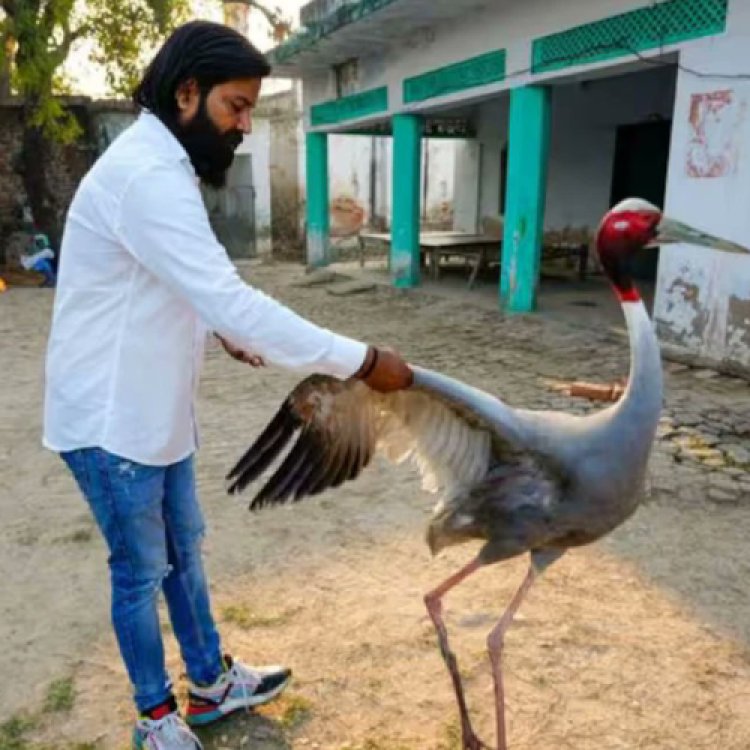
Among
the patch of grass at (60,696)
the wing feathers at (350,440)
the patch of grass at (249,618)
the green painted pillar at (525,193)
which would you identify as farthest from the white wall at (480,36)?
the patch of grass at (60,696)

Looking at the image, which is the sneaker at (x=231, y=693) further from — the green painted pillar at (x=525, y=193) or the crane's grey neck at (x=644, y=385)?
the green painted pillar at (x=525, y=193)

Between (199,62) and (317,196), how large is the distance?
39.6 feet

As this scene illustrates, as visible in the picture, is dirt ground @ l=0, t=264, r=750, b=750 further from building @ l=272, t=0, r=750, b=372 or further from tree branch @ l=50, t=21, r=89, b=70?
tree branch @ l=50, t=21, r=89, b=70

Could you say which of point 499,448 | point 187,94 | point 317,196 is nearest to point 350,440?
point 499,448

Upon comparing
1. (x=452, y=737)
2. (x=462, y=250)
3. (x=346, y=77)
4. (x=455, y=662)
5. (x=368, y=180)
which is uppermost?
(x=346, y=77)

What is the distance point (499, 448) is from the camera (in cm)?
205

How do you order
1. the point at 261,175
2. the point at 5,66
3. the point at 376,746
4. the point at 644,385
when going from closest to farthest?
the point at 644,385, the point at 376,746, the point at 5,66, the point at 261,175

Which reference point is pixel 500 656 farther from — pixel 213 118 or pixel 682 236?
pixel 213 118

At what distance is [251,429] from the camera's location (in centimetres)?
499

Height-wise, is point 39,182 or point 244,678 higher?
point 39,182

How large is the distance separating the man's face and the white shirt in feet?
0.19

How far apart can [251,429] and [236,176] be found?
483 inches

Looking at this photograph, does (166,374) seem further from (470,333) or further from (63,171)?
(63,171)

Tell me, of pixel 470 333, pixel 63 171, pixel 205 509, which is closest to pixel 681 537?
pixel 205 509
